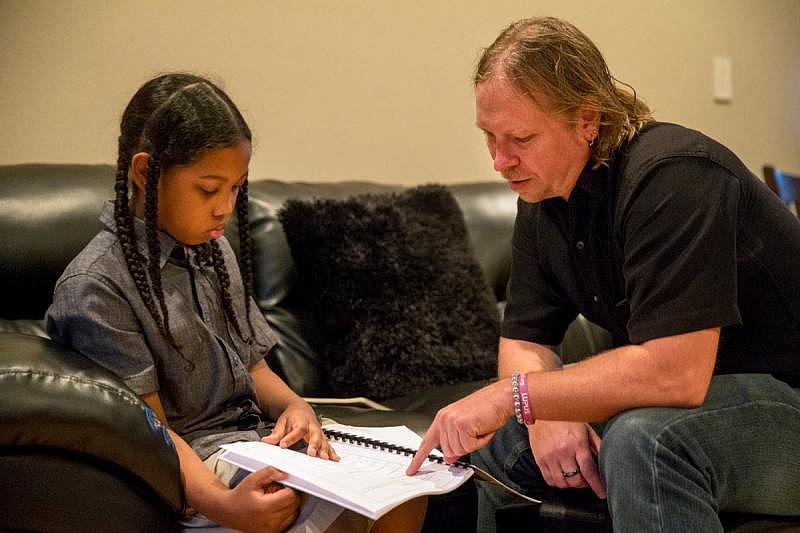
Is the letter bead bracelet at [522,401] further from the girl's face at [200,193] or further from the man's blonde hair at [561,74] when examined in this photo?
the girl's face at [200,193]

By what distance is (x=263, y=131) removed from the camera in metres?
2.55

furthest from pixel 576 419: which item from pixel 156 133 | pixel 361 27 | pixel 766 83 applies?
pixel 766 83

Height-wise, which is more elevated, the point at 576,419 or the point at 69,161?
the point at 69,161

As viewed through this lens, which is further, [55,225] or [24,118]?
[24,118]

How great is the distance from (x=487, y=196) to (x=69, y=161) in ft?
3.56

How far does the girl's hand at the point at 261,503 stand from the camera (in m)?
1.27

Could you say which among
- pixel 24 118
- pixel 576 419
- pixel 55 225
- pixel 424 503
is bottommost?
pixel 424 503

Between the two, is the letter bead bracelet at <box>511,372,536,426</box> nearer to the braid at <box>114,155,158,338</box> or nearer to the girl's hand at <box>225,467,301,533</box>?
the girl's hand at <box>225,467,301,533</box>

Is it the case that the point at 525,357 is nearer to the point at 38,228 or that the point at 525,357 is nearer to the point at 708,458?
the point at 708,458

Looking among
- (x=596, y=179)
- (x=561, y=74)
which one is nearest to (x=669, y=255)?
(x=596, y=179)

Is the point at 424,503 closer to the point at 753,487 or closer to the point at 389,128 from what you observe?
the point at 753,487

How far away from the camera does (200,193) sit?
148cm

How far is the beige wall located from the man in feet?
3.81

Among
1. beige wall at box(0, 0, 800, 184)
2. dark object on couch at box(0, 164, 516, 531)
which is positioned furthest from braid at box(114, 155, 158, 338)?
beige wall at box(0, 0, 800, 184)
